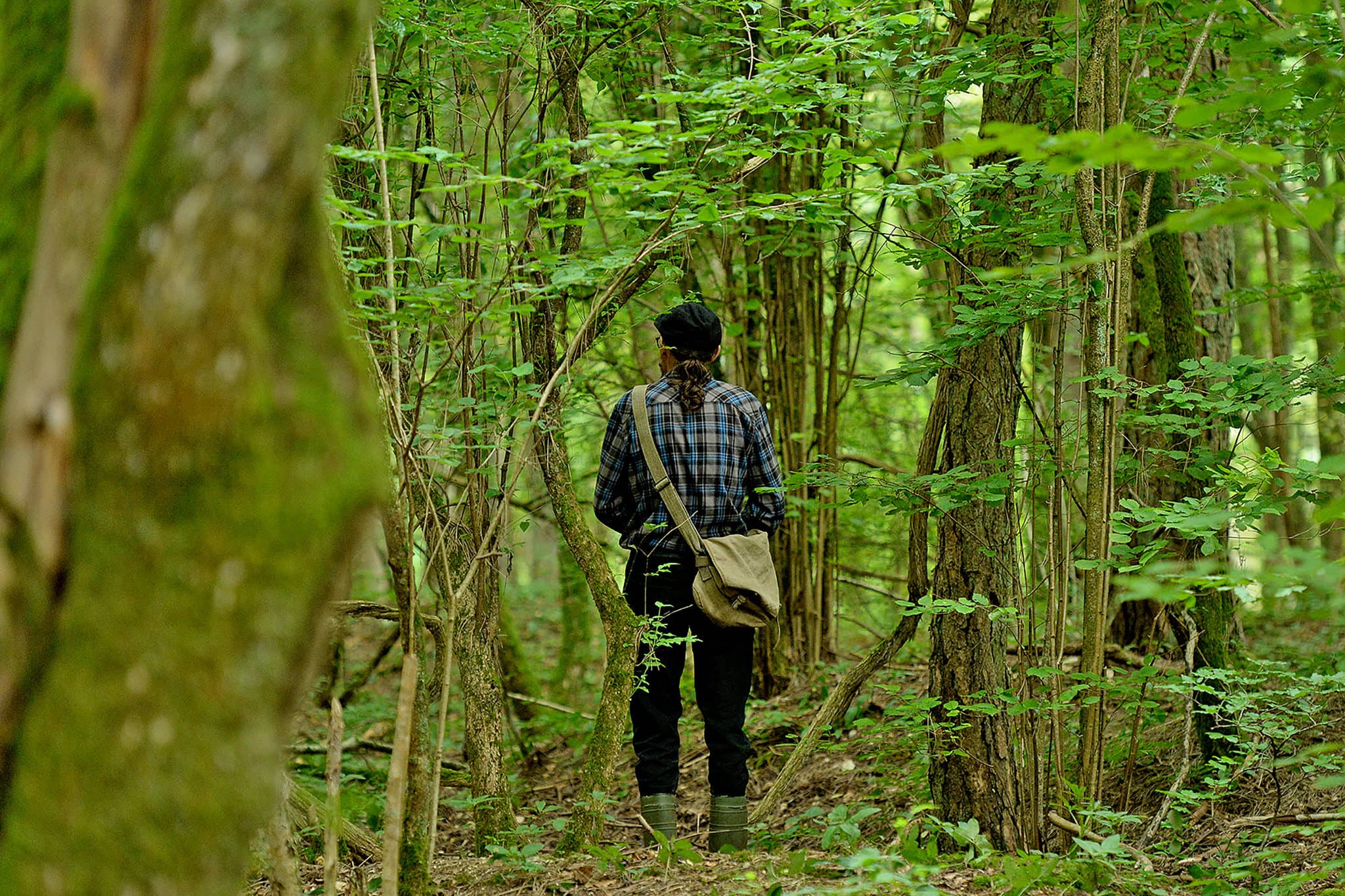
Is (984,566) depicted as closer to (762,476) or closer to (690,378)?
(762,476)

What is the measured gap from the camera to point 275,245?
48.8 inches

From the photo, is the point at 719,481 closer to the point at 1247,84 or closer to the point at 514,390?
the point at 514,390

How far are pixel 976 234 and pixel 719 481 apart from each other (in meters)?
1.48

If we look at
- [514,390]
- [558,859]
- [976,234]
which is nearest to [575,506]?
[514,390]

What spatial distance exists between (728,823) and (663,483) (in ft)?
4.99

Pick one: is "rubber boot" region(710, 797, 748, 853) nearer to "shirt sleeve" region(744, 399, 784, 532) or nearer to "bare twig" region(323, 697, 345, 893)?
"shirt sleeve" region(744, 399, 784, 532)

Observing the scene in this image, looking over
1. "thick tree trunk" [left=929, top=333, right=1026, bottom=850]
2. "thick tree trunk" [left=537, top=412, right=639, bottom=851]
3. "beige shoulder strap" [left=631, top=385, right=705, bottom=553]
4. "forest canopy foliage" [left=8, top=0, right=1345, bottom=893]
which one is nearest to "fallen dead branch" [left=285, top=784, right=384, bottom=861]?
"forest canopy foliage" [left=8, top=0, right=1345, bottom=893]

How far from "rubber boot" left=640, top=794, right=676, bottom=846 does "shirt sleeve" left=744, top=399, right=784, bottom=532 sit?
1.26 m

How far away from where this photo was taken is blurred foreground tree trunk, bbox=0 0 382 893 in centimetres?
117

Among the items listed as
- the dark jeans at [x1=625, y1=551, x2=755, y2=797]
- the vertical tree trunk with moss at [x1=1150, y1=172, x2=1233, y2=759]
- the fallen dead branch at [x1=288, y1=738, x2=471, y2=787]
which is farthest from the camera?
the fallen dead branch at [x1=288, y1=738, x2=471, y2=787]

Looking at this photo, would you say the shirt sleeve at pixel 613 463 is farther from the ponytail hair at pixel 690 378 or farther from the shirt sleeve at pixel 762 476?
the shirt sleeve at pixel 762 476

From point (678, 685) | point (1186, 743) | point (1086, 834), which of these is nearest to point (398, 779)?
point (678, 685)

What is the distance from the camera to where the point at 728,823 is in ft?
13.7

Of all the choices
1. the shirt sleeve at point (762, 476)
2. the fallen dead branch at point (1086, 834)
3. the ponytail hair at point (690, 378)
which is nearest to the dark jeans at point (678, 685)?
the shirt sleeve at point (762, 476)
